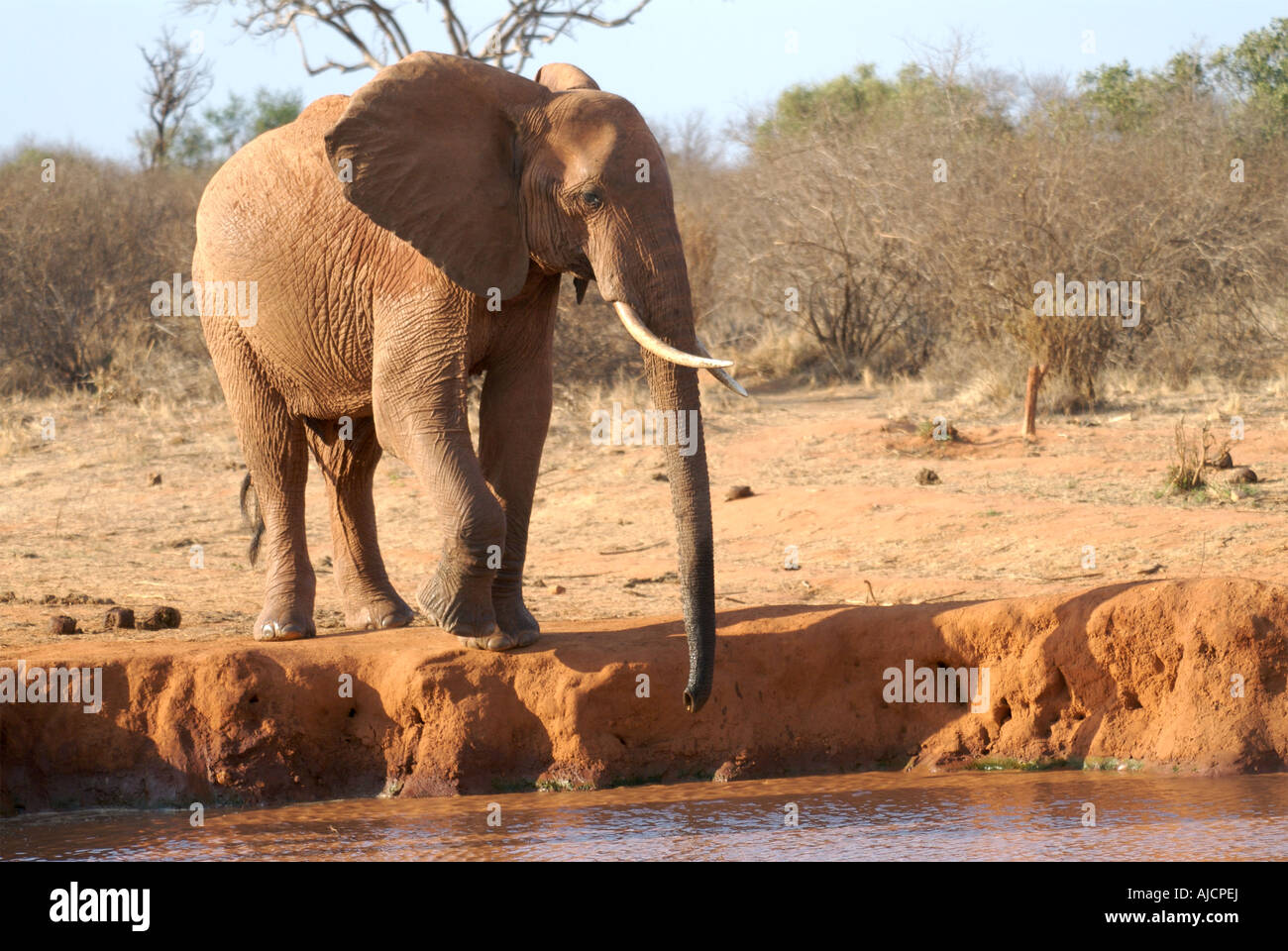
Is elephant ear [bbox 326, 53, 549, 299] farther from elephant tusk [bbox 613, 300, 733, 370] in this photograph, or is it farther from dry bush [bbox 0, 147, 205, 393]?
dry bush [bbox 0, 147, 205, 393]

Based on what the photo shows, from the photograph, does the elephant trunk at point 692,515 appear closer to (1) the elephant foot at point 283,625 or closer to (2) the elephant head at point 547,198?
(2) the elephant head at point 547,198

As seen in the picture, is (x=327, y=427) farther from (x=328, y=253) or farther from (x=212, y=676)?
(x=212, y=676)

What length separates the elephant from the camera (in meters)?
5.54

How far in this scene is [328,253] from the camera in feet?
21.1

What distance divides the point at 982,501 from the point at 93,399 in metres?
9.37

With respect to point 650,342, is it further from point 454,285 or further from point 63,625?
point 63,625

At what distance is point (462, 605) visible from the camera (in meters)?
6.02

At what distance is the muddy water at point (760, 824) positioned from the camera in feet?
16.7

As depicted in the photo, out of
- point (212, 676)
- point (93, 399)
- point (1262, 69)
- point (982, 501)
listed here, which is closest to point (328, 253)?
point (212, 676)

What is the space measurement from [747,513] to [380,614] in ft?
13.8

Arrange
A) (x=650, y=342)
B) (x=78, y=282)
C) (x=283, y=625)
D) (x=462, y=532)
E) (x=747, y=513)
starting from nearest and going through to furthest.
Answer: (x=650, y=342), (x=462, y=532), (x=283, y=625), (x=747, y=513), (x=78, y=282)

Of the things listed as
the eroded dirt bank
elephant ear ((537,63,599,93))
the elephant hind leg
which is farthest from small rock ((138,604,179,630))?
elephant ear ((537,63,599,93))

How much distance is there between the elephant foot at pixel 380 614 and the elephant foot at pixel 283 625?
44 cm

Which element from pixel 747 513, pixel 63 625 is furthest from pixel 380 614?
pixel 747 513
